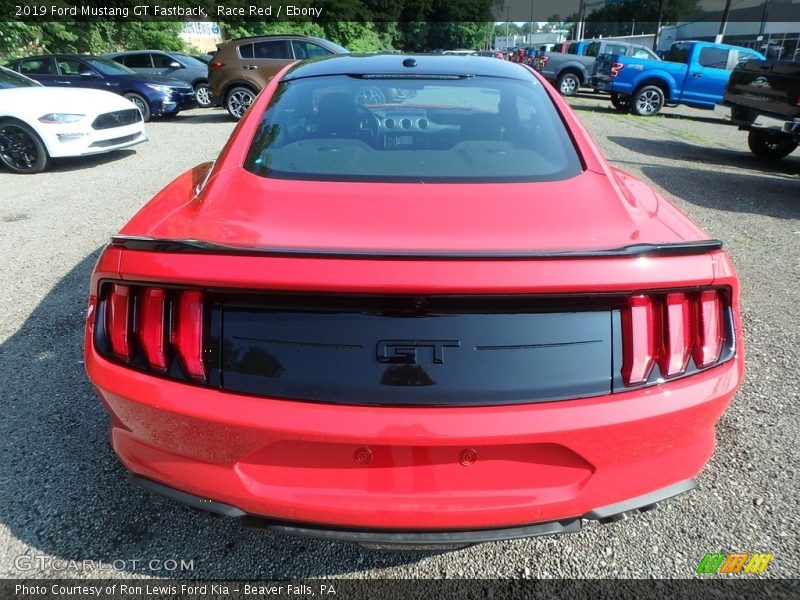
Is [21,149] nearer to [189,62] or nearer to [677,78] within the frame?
[189,62]

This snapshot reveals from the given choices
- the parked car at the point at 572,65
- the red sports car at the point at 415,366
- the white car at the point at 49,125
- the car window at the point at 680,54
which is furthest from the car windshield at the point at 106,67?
the car window at the point at 680,54

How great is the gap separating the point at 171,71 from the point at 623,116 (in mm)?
12329

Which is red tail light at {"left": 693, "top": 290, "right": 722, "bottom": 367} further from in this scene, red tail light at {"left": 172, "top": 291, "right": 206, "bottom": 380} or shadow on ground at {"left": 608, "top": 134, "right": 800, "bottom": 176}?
shadow on ground at {"left": 608, "top": 134, "right": 800, "bottom": 176}

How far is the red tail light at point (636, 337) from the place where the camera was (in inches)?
53.6

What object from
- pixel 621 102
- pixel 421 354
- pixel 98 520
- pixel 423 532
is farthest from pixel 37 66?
pixel 621 102

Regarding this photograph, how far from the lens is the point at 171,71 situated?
14.3 meters

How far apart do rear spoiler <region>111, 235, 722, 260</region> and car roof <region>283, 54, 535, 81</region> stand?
4.84 feet

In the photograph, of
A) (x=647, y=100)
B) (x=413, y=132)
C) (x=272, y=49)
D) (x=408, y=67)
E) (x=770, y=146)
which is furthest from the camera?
(x=647, y=100)

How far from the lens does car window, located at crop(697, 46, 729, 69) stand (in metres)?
13.8

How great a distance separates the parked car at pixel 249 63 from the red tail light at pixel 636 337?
12085 mm

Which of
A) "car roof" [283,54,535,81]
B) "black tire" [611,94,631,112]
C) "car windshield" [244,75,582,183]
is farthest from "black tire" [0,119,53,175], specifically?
"black tire" [611,94,631,112]

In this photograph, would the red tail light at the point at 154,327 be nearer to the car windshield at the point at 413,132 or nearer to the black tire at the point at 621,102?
the car windshield at the point at 413,132

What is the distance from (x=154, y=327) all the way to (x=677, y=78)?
1580 centimetres

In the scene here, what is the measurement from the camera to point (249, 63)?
11.9 metres
